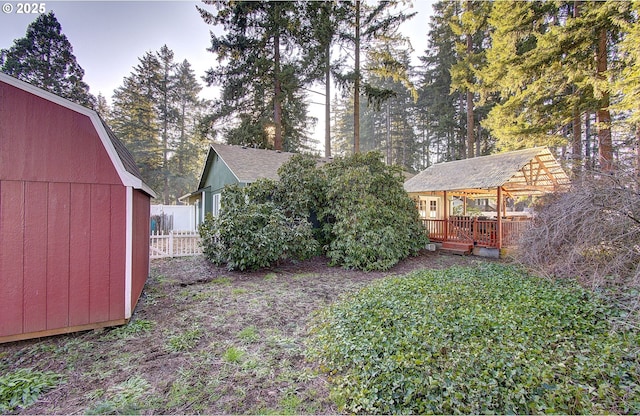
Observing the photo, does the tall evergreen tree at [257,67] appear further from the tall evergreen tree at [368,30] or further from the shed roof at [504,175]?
the shed roof at [504,175]

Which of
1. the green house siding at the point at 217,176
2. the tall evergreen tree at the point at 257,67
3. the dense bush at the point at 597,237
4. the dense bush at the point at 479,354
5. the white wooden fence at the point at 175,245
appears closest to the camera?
the dense bush at the point at 479,354

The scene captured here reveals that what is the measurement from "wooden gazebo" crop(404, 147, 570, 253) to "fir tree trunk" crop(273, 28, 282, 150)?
709 centimetres

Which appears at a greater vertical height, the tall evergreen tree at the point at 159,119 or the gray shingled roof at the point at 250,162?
the tall evergreen tree at the point at 159,119

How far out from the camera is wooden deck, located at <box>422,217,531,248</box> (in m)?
9.06

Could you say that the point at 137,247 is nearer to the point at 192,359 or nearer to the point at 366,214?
the point at 192,359

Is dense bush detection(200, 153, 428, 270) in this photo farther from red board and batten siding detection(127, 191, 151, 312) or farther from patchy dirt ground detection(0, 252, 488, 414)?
red board and batten siding detection(127, 191, 151, 312)

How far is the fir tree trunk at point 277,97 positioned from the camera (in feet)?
45.5

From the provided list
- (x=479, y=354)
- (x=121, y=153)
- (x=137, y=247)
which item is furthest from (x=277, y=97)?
(x=479, y=354)

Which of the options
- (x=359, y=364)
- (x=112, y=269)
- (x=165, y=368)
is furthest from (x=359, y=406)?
(x=112, y=269)

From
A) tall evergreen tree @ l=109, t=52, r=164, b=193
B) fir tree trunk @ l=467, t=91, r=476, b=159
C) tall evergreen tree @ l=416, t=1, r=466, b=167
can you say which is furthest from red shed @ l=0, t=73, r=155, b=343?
tall evergreen tree @ l=109, t=52, r=164, b=193

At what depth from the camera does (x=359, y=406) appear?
2193 millimetres

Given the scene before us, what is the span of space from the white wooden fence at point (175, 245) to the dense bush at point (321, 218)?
2157 millimetres

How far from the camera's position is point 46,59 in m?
16.0

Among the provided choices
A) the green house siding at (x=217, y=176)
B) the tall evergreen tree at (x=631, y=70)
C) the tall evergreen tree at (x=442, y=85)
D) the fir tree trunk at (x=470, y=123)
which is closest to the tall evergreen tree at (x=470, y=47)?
the fir tree trunk at (x=470, y=123)
